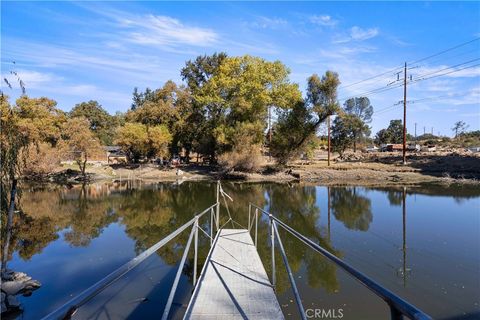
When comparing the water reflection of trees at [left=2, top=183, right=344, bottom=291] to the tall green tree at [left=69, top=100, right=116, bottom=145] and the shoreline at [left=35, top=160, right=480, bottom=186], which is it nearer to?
the shoreline at [left=35, top=160, right=480, bottom=186]

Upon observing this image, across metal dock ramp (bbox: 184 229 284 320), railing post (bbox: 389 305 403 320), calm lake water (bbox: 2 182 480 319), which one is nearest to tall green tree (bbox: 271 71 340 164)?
calm lake water (bbox: 2 182 480 319)

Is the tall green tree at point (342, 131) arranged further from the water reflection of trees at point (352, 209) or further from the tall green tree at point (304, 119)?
the water reflection of trees at point (352, 209)

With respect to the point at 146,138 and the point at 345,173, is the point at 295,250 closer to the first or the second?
the point at 345,173

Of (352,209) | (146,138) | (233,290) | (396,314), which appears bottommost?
(352,209)

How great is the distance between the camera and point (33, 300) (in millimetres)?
8414

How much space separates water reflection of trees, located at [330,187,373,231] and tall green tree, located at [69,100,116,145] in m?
61.8

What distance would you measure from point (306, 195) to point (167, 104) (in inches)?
1152

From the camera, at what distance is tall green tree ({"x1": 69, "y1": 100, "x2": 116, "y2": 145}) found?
78.1 m

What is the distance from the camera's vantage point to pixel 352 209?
20516 millimetres

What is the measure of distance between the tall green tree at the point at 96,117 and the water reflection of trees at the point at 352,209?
203 ft

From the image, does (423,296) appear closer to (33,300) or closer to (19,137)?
(33,300)

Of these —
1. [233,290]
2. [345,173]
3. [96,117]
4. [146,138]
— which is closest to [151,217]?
[233,290]

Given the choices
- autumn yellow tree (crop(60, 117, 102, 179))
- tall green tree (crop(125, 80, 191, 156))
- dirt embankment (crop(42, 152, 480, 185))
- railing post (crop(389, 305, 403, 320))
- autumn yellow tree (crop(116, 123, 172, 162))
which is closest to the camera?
railing post (crop(389, 305, 403, 320))

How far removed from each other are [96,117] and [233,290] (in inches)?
3219
